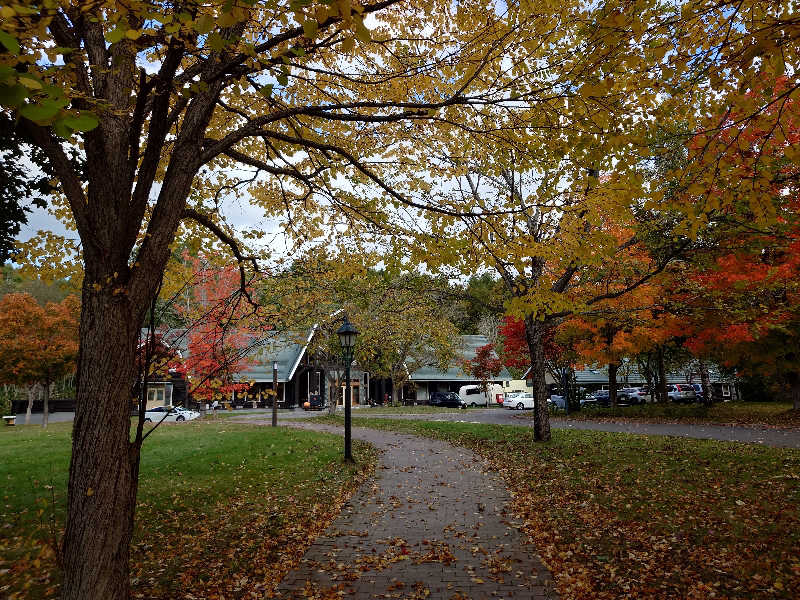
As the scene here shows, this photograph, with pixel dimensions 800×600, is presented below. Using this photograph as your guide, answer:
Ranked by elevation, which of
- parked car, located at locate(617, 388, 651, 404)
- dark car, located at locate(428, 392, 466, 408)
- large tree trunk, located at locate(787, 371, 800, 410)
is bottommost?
dark car, located at locate(428, 392, 466, 408)

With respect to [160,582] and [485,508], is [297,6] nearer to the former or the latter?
[160,582]

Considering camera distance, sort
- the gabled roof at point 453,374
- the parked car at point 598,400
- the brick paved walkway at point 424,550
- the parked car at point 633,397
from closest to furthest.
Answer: the brick paved walkway at point 424,550, the parked car at point 598,400, the parked car at point 633,397, the gabled roof at point 453,374

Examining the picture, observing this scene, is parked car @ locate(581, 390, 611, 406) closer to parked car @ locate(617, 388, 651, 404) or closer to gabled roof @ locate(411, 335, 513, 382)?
parked car @ locate(617, 388, 651, 404)

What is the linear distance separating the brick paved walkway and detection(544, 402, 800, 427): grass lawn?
617 inches

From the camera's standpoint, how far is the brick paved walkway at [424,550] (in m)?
5.07

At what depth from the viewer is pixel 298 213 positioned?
8.99m

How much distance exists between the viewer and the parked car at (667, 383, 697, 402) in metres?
36.0

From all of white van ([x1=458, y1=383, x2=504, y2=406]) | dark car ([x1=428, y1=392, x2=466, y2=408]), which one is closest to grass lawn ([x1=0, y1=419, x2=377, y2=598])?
dark car ([x1=428, y1=392, x2=466, y2=408])

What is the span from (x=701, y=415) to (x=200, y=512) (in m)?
23.5

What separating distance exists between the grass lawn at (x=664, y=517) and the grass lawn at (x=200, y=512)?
347 centimetres

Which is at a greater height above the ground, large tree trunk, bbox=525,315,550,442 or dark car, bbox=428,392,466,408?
large tree trunk, bbox=525,315,550,442

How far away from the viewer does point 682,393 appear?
36.6m

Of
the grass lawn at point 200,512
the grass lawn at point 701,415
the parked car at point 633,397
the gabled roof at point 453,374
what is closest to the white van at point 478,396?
the gabled roof at point 453,374

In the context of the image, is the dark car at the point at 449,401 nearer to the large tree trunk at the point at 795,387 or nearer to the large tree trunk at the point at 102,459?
the large tree trunk at the point at 795,387
